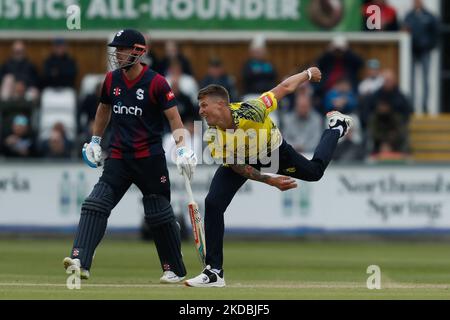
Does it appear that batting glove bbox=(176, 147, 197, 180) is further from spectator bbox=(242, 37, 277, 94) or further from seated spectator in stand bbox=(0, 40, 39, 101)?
seated spectator in stand bbox=(0, 40, 39, 101)

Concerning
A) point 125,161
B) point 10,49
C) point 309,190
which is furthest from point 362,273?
point 10,49

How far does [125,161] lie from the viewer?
12922 millimetres

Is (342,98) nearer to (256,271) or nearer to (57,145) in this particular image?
(57,145)

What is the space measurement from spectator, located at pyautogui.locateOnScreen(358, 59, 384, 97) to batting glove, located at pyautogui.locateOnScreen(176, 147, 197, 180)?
1203 cm

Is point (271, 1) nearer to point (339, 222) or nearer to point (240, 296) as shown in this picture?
point (339, 222)

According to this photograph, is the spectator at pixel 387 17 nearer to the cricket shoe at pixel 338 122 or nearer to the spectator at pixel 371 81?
the spectator at pixel 371 81

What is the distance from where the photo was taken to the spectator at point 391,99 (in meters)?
23.8

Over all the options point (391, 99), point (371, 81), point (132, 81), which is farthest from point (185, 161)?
point (371, 81)

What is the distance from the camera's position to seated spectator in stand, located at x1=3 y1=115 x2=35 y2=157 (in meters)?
22.9

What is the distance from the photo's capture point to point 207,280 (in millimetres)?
12602

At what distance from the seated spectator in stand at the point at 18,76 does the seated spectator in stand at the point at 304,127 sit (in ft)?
15.4

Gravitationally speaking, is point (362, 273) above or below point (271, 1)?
below

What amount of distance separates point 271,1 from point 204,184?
186 inches

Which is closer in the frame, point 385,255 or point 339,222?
point 385,255
